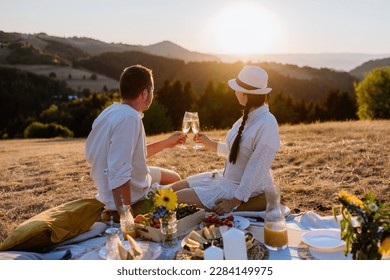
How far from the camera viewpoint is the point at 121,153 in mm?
3547

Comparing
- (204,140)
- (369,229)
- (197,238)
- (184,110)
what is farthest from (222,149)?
(184,110)

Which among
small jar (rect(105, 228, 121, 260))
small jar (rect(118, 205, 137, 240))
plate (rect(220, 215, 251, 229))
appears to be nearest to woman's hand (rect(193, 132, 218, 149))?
plate (rect(220, 215, 251, 229))

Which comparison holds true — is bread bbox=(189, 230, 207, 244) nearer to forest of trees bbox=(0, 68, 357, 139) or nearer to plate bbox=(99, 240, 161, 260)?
plate bbox=(99, 240, 161, 260)

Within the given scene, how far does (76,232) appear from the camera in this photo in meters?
3.56

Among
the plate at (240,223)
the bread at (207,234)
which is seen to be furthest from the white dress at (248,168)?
the bread at (207,234)

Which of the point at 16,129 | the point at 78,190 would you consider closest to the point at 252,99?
the point at 78,190

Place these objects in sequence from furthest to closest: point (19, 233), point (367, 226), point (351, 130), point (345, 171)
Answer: point (351, 130)
point (345, 171)
point (19, 233)
point (367, 226)

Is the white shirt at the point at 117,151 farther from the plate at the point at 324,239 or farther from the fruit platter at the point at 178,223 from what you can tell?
the plate at the point at 324,239

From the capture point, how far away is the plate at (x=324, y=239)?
9.08 feet

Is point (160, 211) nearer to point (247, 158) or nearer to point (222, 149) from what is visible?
point (247, 158)

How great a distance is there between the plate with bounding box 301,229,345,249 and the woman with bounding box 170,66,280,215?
963 mm

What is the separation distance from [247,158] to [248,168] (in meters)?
0.21
